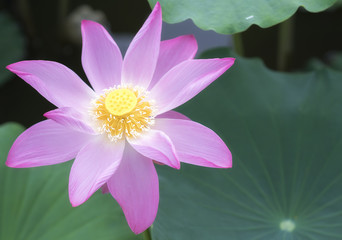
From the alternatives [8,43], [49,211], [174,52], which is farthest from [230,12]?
[8,43]

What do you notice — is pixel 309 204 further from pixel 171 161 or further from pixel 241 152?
pixel 171 161

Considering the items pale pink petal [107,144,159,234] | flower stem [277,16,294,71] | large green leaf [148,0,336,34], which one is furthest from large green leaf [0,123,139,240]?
flower stem [277,16,294,71]

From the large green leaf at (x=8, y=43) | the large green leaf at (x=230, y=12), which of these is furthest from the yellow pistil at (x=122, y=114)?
the large green leaf at (x=8, y=43)

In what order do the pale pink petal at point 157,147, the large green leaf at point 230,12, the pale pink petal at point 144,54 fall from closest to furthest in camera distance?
the pale pink petal at point 157,147
the pale pink petal at point 144,54
the large green leaf at point 230,12

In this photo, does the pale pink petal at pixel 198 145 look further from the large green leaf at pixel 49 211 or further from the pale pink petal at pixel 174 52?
the large green leaf at pixel 49 211

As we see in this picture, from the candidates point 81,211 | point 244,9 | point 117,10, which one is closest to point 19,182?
point 81,211

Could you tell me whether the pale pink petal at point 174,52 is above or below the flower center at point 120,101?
above

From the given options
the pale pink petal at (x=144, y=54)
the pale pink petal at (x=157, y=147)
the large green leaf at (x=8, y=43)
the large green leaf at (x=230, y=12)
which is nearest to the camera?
the pale pink petal at (x=157, y=147)
